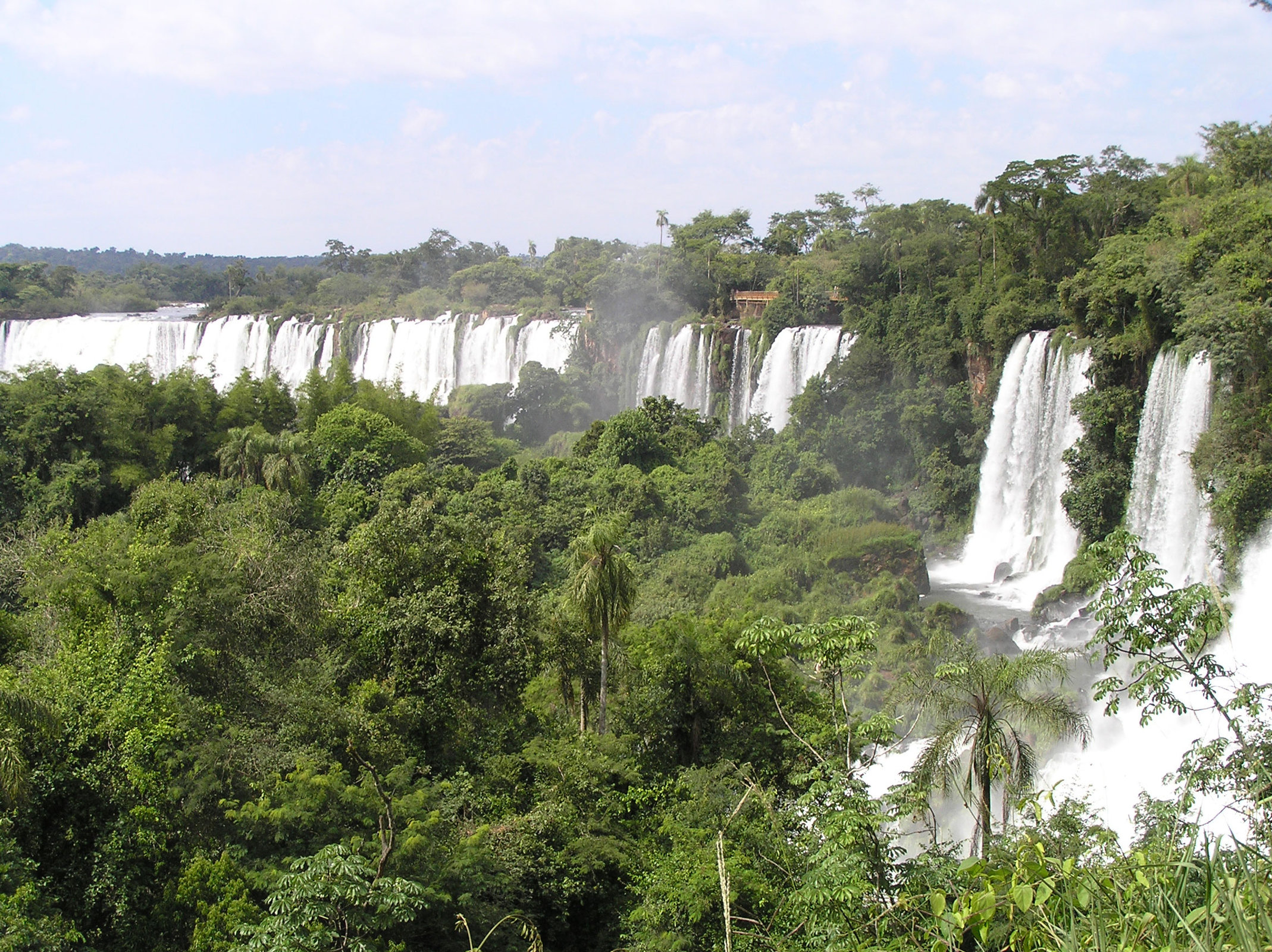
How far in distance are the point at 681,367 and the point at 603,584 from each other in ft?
101

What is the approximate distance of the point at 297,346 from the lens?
179 feet

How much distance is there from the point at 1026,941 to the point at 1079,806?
6175 millimetres

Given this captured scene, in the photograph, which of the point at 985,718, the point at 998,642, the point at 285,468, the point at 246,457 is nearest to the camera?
the point at 985,718

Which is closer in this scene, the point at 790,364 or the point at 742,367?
the point at 790,364

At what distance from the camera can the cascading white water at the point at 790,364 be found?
38.3m

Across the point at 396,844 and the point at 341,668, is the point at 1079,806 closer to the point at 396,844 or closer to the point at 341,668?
the point at 396,844

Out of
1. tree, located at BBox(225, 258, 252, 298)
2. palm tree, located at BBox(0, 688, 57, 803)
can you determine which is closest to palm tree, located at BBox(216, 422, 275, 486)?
palm tree, located at BBox(0, 688, 57, 803)

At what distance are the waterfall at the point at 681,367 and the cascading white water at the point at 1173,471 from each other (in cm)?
1973

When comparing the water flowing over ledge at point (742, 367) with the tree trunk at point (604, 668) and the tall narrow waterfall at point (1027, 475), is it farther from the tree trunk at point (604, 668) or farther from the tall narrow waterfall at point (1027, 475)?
the tree trunk at point (604, 668)

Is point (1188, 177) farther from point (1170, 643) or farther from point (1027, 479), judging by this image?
point (1170, 643)

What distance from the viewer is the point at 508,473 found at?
112 ft

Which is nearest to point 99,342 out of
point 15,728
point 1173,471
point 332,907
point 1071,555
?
point 1071,555

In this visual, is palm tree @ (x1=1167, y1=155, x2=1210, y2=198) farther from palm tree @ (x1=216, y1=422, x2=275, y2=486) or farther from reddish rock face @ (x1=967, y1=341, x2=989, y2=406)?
palm tree @ (x1=216, y1=422, x2=275, y2=486)

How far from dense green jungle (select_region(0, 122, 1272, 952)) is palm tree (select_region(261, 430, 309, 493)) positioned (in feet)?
0.29
